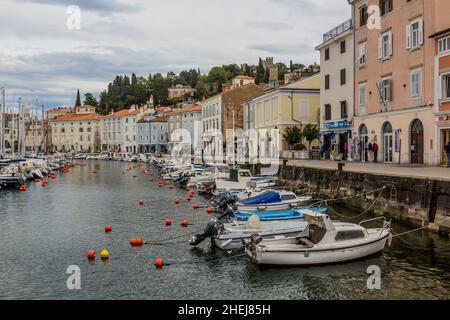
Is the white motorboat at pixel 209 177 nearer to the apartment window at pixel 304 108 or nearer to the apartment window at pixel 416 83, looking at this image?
the apartment window at pixel 304 108

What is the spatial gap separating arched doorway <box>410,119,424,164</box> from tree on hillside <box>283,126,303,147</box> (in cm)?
2138

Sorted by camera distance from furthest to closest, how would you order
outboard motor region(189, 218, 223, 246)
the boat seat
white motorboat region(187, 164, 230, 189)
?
white motorboat region(187, 164, 230, 189) < outboard motor region(189, 218, 223, 246) < the boat seat

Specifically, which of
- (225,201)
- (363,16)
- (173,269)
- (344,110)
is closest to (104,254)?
(173,269)

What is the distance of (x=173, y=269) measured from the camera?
1948 cm

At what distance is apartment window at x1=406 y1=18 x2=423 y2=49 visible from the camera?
3706cm

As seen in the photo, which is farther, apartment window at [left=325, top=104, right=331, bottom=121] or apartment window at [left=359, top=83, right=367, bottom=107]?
apartment window at [left=325, top=104, right=331, bottom=121]

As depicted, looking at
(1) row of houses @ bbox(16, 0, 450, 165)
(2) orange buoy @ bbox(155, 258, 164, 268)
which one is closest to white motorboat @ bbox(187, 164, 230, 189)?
(1) row of houses @ bbox(16, 0, 450, 165)

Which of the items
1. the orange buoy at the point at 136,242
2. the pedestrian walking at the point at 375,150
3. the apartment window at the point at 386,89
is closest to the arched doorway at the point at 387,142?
the pedestrian walking at the point at 375,150

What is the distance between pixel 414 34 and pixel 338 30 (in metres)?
14.8

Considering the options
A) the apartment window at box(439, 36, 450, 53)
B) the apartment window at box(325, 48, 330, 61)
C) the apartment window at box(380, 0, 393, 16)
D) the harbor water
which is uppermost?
the apartment window at box(380, 0, 393, 16)

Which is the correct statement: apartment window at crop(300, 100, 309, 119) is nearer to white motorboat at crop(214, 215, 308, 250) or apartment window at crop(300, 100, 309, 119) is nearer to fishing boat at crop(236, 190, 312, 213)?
fishing boat at crop(236, 190, 312, 213)

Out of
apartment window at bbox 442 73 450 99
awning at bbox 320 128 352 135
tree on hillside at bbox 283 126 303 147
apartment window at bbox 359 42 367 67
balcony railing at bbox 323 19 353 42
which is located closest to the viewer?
apartment window at bbox 442 73 450 99

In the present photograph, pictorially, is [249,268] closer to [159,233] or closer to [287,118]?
[159,233]
